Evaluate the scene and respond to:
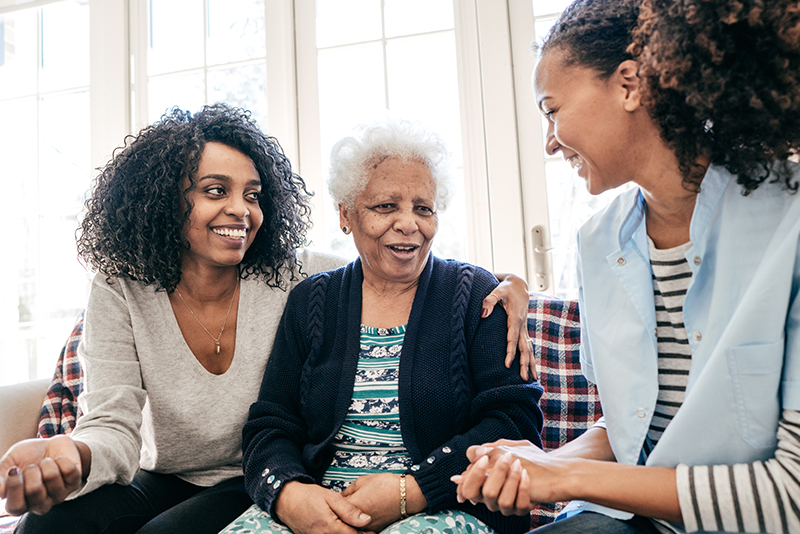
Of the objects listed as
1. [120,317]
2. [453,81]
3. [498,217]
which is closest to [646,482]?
[120,317]

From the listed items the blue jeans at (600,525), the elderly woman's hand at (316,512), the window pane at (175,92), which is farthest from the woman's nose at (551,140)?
the window pane at (175,92)

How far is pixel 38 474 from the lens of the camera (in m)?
1.06

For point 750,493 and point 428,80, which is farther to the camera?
point 428,80

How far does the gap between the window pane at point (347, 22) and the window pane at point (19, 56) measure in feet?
5.36

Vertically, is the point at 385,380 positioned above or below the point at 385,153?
below

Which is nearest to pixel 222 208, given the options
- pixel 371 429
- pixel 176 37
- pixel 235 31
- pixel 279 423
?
pixel 279 423

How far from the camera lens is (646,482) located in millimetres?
867

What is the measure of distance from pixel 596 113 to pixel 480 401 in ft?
2.07

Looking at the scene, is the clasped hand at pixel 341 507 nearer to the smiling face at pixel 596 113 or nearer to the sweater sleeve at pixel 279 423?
the sweater sleeve at pixel 279 423

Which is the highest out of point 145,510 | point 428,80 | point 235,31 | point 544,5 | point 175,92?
point 235,31

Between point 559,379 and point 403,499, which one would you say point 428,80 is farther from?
point 403,499

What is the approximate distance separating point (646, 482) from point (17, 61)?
3.61 meters

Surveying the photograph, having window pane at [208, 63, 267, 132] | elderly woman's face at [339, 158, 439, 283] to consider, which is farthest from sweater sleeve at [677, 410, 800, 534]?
window pane at [208, 63, 267, 132]

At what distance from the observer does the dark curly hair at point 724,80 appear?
32.2 inches
